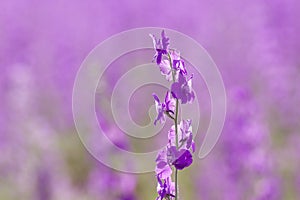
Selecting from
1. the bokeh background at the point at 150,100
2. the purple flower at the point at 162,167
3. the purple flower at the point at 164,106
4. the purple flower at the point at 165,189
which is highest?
the bokeh background at the point at 150,100

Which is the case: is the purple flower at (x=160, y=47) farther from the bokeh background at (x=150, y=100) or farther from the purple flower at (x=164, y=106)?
the bokeh background at (x=150, y=100)

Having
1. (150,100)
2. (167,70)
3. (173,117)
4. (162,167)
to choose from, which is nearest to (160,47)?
(167,70)

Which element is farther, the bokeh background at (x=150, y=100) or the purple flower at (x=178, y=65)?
the bokeh background at (x=150, y=100)

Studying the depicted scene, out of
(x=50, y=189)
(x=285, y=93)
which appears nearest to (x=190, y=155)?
(x=50, y=189)

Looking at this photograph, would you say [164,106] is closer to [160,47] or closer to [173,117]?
[173,117]

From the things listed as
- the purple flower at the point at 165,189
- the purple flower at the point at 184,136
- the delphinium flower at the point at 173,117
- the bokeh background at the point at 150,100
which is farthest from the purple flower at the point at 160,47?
the bokeh background at the point at 150,100

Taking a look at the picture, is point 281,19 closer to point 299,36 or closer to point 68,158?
point 299,36

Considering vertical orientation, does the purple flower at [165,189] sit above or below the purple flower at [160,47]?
below
